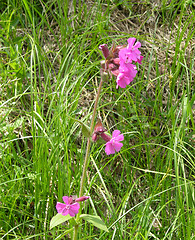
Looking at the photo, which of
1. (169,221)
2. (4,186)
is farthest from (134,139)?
(4,186)

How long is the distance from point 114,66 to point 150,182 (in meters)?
0.88

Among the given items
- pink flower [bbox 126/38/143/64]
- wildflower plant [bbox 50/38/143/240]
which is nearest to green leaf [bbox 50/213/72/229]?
wildflower plant [bbox 50/38/143/240]

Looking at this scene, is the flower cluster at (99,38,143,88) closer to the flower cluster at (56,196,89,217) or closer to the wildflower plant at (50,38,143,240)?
the wildflower plant at (50,38,143,240)

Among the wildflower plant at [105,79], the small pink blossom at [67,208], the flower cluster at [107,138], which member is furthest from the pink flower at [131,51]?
the small pink blossom at [67,208]

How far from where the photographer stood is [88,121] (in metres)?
2.30

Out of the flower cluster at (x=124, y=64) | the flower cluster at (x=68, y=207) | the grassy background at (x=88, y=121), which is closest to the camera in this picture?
the flower cluster at (x=124, y=64)

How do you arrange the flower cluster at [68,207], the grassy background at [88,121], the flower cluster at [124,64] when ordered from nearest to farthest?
the flower cluster at [124,64]
the flower cluster at [68,207]
the grassy background at [88,121]

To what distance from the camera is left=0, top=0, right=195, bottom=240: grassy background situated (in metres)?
1.70

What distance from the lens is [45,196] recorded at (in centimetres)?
172

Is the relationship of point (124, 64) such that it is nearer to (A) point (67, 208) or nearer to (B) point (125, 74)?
(B) point (125, 74)

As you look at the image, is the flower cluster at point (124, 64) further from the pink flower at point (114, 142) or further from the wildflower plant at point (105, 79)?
the pink flower at point (114, 142)

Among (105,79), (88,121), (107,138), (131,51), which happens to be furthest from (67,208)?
(88,121)

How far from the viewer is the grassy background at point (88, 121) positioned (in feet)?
5.59

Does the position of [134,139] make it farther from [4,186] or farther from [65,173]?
[4,186]
